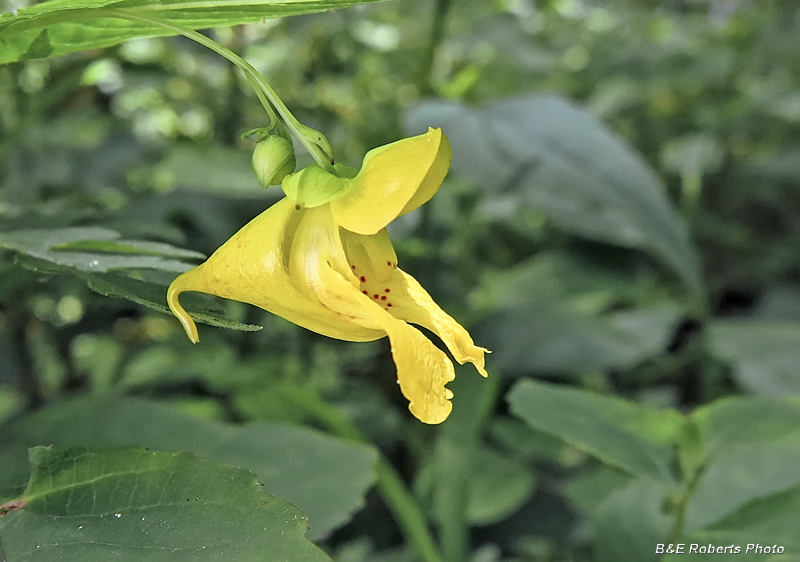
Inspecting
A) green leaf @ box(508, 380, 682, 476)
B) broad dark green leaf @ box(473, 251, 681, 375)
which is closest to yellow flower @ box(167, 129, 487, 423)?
green leaf @ box(508, 380, 682, 476)

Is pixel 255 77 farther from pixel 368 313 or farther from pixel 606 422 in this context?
pixel 606 422

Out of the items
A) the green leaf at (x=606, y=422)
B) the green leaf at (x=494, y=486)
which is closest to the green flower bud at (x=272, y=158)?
the green leaf at (x=606, y=422)

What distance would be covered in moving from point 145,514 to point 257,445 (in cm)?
16

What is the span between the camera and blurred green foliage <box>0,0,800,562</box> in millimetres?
435

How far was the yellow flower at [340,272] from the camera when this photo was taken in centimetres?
26

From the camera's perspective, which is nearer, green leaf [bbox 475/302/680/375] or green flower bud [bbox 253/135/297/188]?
green flower bud [bbox 253/135/297/188]

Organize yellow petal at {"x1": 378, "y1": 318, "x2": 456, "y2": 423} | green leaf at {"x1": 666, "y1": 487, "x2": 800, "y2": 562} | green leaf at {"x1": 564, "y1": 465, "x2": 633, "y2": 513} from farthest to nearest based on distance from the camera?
1. green leaf at {"x1": 564, "y1": 465, "x2": 633, "y2": 513}
2. green leaf at {"x1": 666, "y1": 487, "x2": 800, "y2": 562}
3. yellow petal at {"x1": 378, "y1": 318, "x2": 456, "y2": 423}

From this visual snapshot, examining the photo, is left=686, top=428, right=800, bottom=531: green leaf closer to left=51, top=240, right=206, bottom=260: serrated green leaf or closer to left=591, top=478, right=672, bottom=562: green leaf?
left=591, top=478, right=672, bottom=562: green leaf

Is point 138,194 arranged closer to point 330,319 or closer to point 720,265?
point 330,319

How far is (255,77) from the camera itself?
0.27 m

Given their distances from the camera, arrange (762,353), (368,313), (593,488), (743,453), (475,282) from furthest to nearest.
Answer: (475,282) < (762,353) < (593,488) < (743,453) < (368,313)

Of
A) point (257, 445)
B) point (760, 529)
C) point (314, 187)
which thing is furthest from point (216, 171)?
point (760, 529)

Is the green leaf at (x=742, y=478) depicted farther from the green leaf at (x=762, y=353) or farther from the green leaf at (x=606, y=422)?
the green leaf at (x=762, y=353)

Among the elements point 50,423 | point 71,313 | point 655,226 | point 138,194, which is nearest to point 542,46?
point 655,226
